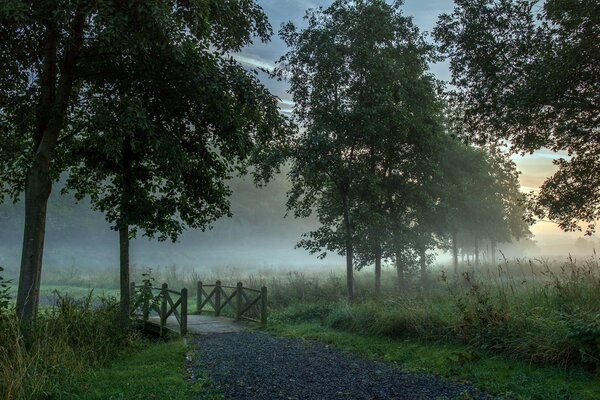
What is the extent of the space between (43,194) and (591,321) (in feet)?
38.4

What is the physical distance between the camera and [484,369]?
776 cm

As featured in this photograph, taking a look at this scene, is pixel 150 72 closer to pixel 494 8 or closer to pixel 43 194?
pixel 43 194

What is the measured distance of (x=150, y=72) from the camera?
430 inches

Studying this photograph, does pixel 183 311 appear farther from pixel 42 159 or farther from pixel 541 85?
pixel 541 85

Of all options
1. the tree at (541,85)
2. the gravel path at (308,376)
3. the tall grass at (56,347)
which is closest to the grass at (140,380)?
the tall grass at (56,347)

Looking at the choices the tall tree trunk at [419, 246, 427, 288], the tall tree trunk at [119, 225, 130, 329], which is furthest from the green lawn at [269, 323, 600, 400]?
the tall tree trunk at [419, 246, 427, 288]

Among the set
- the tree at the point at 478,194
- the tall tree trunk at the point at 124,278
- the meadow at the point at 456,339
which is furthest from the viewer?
the tree at the point at 478,194

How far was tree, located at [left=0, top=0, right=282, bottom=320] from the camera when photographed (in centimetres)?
845

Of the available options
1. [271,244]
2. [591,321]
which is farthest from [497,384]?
[271,244]

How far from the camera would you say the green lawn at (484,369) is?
651 centimetres

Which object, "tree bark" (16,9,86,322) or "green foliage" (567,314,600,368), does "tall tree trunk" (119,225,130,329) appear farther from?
"green foliage" (567,314,600,368)

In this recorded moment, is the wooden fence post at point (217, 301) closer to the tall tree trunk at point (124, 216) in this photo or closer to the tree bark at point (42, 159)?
the tall tree trunk at point (124, 216)

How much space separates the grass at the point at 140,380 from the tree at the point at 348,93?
9.94 metres

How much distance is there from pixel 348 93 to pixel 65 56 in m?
11.4
